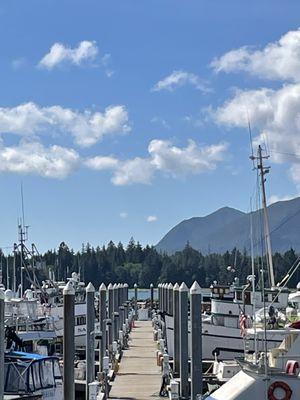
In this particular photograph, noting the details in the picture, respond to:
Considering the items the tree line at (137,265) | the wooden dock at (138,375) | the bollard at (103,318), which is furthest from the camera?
the tree line at (137,265)

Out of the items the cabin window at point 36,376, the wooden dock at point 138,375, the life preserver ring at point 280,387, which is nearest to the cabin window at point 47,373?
the cabin window at point 36,376

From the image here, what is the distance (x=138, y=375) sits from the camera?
99.3 feet

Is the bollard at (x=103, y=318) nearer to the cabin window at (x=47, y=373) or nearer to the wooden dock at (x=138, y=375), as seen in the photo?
the wooden dock at (x=138, y=375)

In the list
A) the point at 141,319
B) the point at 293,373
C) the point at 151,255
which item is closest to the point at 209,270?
the point at 151,255

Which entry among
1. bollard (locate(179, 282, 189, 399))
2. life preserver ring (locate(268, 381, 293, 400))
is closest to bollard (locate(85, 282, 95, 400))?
bollard (locate(179, 282, 189, 399))

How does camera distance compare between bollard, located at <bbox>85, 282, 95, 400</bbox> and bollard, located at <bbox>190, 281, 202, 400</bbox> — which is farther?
bollard, located at <bbox>85, 282, 95, 400</bbox>

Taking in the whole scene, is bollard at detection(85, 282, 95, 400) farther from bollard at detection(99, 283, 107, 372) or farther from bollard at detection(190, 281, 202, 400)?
bollard at detection(190, 281, 202, 400)

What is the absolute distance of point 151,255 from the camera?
187875 millimetres

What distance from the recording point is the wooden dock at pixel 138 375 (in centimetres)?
2581

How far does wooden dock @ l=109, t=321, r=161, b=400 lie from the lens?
25812 millimetres

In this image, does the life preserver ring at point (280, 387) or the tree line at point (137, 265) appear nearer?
the life preserver ring at point (280, 387)

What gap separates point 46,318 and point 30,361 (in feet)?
47.5

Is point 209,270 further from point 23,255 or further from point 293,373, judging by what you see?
point 293,373

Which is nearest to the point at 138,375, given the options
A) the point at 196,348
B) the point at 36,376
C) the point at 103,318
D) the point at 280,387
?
the point at 103,318
